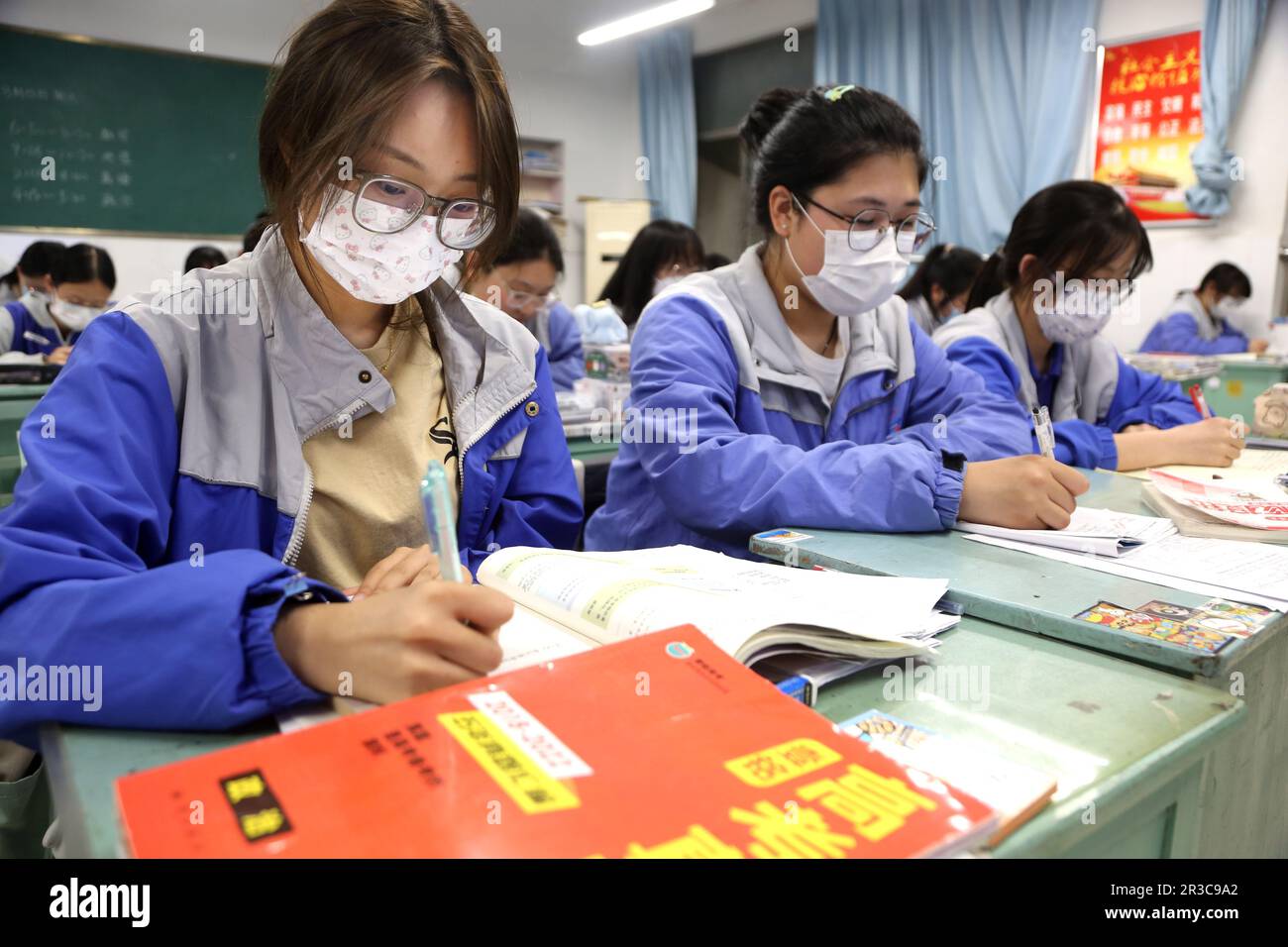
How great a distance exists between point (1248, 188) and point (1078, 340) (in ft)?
12.1

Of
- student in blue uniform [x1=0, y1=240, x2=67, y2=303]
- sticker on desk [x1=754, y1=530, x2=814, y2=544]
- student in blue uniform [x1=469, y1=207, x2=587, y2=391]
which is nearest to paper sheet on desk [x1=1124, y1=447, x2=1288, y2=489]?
sticker on desk [x1=754, y1=530, x2=814, y2=544]

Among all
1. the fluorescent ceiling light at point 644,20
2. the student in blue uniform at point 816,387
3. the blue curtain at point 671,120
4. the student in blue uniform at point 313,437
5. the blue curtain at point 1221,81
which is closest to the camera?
the student in blue uniform at point 313,437

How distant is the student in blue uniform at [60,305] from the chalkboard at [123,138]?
134 centimetres

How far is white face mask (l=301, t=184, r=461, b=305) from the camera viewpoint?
99cm

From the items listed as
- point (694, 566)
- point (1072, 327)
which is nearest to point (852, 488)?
point (694, 566)

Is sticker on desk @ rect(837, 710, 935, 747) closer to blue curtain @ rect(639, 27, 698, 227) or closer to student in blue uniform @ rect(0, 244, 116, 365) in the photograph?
student in blue uniform @ rect(0, 244, 116, 365)

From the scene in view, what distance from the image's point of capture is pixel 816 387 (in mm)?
1550

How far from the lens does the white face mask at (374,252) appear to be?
3.24ft


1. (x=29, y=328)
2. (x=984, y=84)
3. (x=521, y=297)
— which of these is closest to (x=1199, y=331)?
(x=984, y=84)

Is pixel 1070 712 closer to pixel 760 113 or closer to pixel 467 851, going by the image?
pixel 467 851

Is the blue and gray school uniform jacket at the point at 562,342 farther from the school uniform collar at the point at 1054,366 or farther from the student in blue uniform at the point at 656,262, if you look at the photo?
the school uniform collar at the point at 1054,366

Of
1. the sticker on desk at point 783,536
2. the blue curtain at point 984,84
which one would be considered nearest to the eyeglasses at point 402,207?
the sticker on desk at point 783,536

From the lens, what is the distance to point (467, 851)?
458 mm

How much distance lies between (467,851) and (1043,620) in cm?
64
